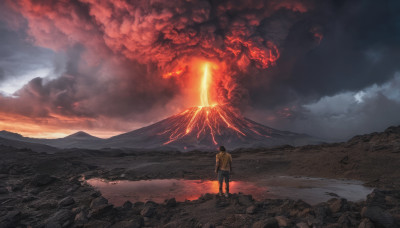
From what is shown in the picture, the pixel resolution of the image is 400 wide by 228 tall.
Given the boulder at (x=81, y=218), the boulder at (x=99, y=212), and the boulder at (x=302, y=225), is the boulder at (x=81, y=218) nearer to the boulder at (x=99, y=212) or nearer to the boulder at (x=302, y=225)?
the boulder at (x=99, y=212)

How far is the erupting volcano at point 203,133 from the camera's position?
10675 cm

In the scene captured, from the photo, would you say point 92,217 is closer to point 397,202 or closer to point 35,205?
point 35,205

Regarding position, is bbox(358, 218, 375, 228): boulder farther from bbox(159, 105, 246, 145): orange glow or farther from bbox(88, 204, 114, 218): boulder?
bbox(159, 105, 246, 145): orange glow

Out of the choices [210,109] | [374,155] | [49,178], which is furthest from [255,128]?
[49,178]

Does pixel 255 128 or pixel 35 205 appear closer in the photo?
pixel 35 205

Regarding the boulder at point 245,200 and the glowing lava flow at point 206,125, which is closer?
the boulder at point 245,200

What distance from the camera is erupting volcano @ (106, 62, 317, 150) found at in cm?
10675

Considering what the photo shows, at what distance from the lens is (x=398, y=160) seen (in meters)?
14.5

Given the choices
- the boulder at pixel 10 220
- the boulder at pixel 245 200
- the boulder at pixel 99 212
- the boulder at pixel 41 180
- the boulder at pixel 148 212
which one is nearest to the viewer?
the boulder at pixel 10 220

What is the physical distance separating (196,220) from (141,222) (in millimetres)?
1434

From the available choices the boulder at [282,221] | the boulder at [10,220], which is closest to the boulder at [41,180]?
the boulder at [10,220]

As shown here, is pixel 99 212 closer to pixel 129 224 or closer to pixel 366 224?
pixel 129 224

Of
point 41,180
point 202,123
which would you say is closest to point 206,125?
point 202,123

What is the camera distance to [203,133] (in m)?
114
